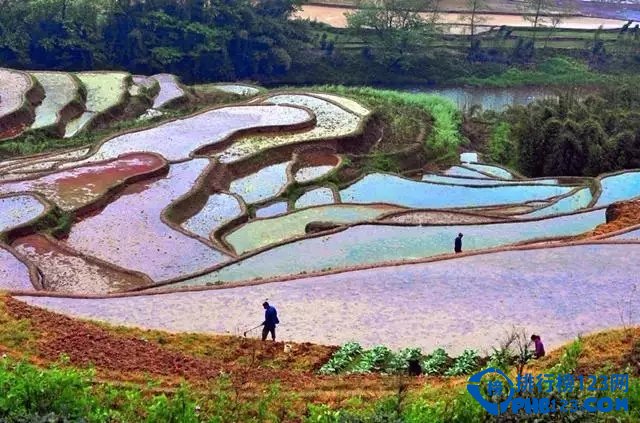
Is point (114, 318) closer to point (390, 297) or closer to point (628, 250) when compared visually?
point (390, 297)

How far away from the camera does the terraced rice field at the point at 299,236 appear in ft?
40.8

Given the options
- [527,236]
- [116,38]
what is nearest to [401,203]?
[527,236]

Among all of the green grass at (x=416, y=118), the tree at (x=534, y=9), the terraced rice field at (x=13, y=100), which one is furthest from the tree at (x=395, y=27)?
the terraced rice field at (x=13, y=100)

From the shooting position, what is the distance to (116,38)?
46.0 m

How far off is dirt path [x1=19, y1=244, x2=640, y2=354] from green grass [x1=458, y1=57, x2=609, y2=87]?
38.4 m

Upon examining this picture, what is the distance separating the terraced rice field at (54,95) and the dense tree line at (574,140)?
18916 mm

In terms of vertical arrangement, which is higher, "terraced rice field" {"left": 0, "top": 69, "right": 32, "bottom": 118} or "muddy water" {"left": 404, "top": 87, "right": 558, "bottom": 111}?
"terraced rice field" {"left": 0, "top": 69, "right": 32, "bottom": 118}

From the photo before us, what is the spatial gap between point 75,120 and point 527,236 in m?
21.0

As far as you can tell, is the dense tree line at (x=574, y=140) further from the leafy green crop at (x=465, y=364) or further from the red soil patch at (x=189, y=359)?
the red soil patch at (x=189, y=359)

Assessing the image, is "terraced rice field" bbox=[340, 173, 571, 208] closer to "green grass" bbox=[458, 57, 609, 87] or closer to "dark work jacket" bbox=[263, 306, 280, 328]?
"dark work jacket" bbox=[263, 306, 280, 328]

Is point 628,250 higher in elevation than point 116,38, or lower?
lower

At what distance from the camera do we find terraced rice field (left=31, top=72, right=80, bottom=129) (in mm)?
A: 30016

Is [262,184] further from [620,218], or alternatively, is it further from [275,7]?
[275,7]

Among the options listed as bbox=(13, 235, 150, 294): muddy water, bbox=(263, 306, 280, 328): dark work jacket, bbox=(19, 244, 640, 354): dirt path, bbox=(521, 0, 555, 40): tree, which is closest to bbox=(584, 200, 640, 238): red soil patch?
bbox=(19, 244, 640, 354): dirt path
